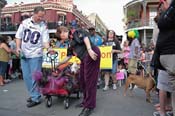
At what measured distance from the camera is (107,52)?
9.84 metres

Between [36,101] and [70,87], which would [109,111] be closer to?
[70,87]

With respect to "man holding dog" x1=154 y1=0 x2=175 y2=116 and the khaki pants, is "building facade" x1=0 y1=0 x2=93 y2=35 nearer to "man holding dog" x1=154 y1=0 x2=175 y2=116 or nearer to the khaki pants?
the khaki pants

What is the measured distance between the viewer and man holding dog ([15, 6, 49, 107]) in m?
6.62

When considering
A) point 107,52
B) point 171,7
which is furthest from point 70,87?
point 107,52

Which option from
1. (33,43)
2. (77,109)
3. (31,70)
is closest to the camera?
(77,109)

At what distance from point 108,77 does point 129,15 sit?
4156cm

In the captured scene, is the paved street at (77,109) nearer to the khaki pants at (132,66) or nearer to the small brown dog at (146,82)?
the small brown dog at (146,82)

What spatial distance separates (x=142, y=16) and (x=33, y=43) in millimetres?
42581

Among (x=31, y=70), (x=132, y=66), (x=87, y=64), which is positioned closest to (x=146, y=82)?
(x=87, y=64)

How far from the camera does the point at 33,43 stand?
6.62 metres

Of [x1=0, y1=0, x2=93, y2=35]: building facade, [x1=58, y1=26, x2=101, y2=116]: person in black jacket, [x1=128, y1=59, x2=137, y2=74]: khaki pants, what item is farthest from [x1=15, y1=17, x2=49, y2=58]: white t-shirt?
[x1=0, y1=0, x2=93, y2=35]: building facade

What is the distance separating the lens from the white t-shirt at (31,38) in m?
6.62

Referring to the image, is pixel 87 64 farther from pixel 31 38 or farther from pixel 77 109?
pixel 31 38

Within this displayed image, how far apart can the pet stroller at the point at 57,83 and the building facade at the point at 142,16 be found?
3853 centimetres
